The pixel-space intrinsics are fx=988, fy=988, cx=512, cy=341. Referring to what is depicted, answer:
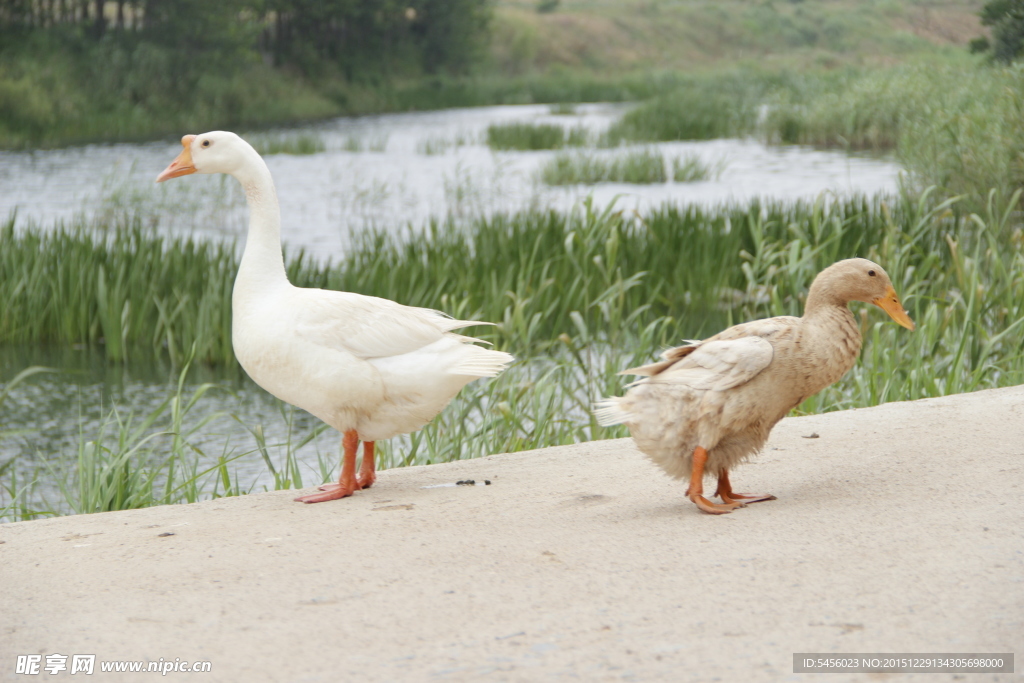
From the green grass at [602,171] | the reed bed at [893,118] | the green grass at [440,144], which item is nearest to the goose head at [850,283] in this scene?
the reed bed at [893,118]

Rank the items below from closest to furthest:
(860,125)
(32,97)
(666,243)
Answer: (666,243) < (860,125) < (32,97)

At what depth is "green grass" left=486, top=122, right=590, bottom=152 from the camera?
74.0ft

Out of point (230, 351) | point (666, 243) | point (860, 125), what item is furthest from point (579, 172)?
point (230, 351)

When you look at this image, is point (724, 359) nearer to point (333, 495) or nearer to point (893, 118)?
point (333, 495)

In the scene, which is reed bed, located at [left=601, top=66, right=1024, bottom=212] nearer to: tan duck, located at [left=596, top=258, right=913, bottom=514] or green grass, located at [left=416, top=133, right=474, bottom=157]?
green grass, located at [left=416, top=133, right=474, bottom=157]

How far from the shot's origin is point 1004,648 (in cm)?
212

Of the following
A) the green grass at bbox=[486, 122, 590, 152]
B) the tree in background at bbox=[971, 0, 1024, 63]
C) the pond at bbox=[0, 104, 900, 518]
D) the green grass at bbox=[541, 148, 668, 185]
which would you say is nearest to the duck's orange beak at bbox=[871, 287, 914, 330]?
the pond at bbox=[0, 104, 900, 518]

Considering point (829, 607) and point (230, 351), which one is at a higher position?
point (829, 607)

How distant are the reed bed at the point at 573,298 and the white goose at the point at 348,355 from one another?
1.05 m

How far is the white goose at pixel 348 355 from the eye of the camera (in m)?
3.45

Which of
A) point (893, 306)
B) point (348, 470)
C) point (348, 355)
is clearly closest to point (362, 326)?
point (348, 355)

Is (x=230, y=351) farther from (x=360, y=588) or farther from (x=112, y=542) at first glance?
(x=360, y=588)

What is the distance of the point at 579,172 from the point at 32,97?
15.7 meters

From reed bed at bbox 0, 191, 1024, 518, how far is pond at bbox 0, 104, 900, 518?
0.19 m
